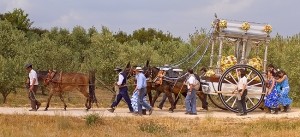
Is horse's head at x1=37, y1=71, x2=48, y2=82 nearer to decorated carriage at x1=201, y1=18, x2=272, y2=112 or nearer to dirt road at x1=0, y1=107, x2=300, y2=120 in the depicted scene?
dirt road at x1=0, y1=107, x2=300, y2=120

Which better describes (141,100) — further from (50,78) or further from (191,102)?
(50,78)

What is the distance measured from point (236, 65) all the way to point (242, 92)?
135 cm

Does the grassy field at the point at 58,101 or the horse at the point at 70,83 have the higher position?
the horse at the point at 70,83

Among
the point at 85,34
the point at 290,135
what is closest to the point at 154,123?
the point at 290,135

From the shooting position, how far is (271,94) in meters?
21.5

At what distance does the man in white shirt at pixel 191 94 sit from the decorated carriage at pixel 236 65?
1.04 m

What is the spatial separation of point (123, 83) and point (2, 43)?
1873cm

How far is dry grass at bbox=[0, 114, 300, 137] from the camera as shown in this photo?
1542cm

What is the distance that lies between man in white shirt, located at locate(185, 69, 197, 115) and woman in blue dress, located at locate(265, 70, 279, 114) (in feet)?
→ 9.25

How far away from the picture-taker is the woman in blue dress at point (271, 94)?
2134cm

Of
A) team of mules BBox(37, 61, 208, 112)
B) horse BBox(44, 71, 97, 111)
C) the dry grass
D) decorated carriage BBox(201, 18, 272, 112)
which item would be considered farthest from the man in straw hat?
decorated carriage BBox(201, 18, 272, 112)

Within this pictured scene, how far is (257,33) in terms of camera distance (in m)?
22.3

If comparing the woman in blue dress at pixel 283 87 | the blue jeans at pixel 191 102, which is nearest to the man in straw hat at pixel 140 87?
the blue jeans at pixel 191 102

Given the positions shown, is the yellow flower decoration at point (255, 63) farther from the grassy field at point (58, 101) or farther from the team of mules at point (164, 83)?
the grassy field at point (58, 101)
